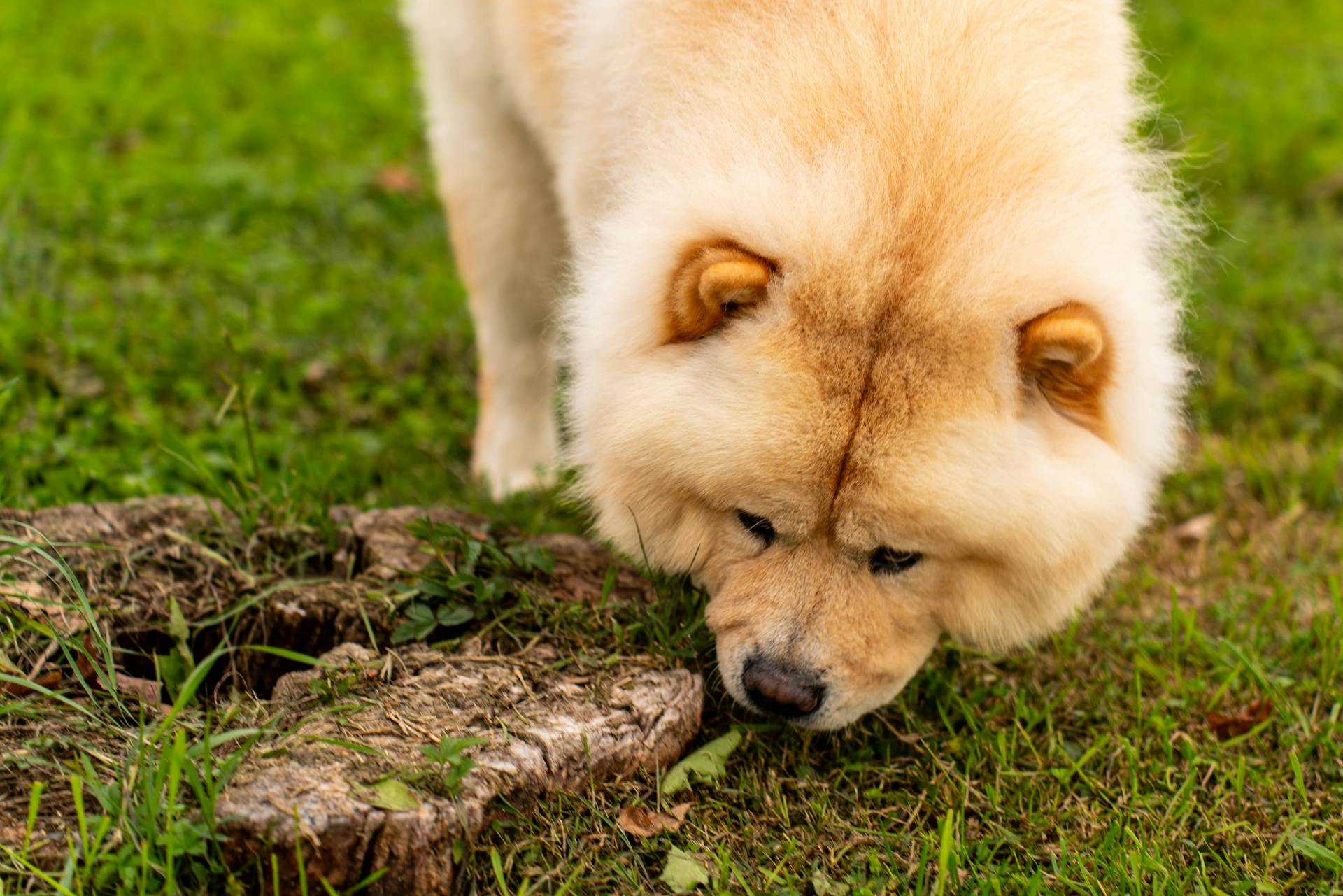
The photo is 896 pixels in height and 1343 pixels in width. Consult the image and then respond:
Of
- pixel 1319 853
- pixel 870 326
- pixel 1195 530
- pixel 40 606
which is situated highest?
pixel 870 326

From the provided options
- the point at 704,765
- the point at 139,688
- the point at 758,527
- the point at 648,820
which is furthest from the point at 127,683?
the point at 758,527

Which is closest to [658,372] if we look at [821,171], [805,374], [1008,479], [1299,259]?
[805,374]

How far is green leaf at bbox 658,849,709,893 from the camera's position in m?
2.22

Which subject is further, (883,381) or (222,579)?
(222,579)

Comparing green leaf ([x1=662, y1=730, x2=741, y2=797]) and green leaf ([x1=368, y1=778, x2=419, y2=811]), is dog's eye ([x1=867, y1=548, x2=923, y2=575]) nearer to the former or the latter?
green leaf ([x1=662, y1=730, x2=741, y2=797])

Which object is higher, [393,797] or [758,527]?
[758,527]

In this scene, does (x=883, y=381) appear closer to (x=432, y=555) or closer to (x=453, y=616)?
(x=453, y=616)

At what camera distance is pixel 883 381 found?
89.1 inches

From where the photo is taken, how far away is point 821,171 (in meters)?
2.34

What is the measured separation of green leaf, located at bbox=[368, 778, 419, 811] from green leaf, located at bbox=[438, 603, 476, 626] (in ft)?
1.80

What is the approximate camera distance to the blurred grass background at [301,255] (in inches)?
147

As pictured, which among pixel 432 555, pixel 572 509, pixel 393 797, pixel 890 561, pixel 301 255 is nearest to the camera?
pixel 393 797

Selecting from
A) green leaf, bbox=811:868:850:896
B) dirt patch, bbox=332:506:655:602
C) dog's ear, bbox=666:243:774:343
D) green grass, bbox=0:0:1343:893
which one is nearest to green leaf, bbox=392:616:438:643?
dirt patch, bbox=332:506:655:602

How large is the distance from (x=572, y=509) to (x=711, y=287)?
4.65 ft
